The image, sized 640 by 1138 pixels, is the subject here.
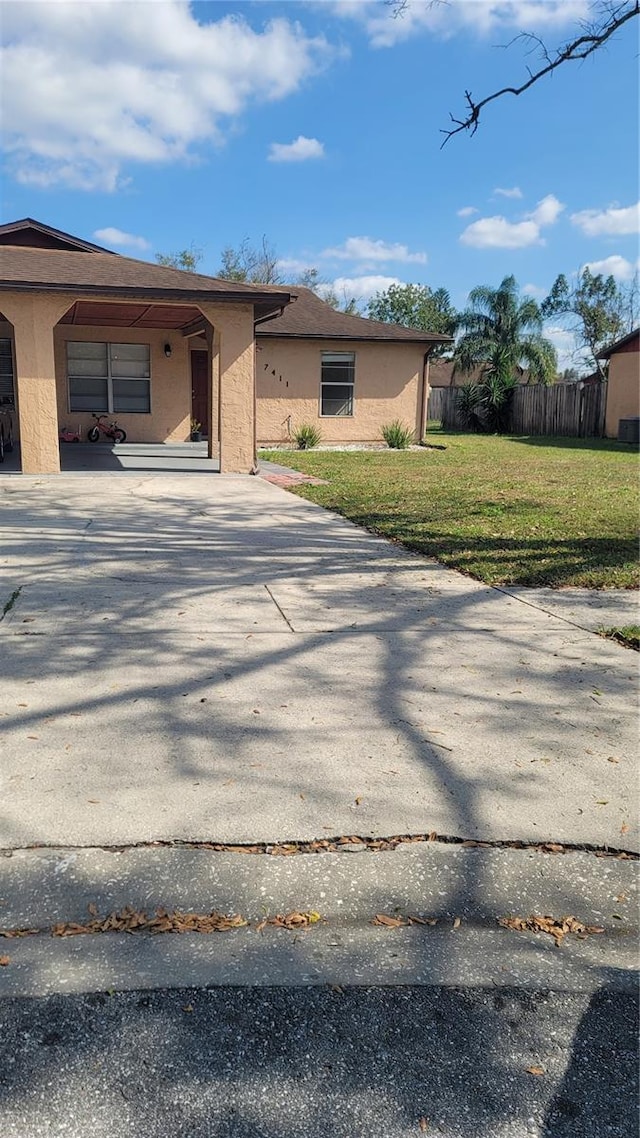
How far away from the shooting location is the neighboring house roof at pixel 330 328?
21.8m

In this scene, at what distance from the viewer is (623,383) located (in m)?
27.4

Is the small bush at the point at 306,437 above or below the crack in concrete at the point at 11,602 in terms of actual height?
above

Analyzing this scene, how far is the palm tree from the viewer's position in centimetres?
3369

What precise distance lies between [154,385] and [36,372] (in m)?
7.35

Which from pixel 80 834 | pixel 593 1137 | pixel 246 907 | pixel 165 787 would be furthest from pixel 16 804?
pixel 593 1137

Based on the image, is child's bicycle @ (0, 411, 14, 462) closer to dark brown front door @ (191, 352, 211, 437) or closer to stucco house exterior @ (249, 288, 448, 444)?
dark brown front door @ (191, 352, 211, 437)

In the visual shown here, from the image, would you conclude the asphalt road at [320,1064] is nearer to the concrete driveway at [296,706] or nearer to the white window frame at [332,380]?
the concrete driveway at [296,706]

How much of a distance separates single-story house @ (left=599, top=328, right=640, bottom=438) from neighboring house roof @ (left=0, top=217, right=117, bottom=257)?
17.0 m

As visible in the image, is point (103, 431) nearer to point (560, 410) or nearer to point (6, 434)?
point (6, 434)

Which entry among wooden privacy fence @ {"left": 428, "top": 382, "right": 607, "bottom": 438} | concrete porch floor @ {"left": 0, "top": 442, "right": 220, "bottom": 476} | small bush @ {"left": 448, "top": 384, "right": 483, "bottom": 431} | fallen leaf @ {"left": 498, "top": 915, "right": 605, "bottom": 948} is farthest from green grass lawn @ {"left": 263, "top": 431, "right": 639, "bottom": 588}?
small bush @ {"left": 448, "top": 384, "right": 483, "bottom": 431}

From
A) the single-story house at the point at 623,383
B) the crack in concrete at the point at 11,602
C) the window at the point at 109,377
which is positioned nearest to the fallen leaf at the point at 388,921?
the crack in concrete at the point at 11,602

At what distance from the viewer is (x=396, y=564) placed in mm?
7539

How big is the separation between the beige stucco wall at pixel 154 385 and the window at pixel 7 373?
1.08 meters

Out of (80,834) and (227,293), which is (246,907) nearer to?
(80,834)
